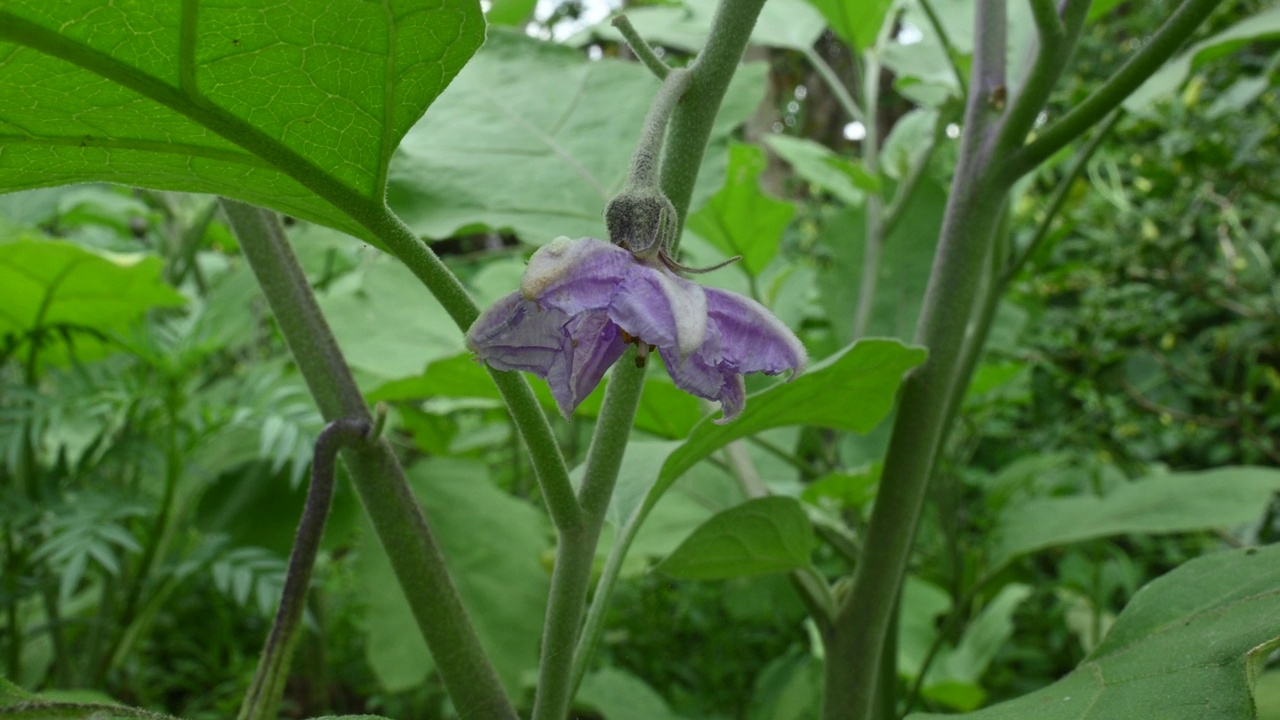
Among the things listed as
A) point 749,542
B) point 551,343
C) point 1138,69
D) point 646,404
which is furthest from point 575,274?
point 646,404

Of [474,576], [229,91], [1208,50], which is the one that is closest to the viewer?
[229,91]

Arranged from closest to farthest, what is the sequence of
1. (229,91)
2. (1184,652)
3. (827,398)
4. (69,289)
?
(229,91) < (1184,652) < (827,398) < (69,289)

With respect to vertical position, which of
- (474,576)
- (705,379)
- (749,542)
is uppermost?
(705,379)

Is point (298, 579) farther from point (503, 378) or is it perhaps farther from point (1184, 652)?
point (1184, 652)

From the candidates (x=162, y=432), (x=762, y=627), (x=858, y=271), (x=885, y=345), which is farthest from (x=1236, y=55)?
(x=162, y=432)

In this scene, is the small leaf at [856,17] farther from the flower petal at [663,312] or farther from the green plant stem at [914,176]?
the flower petal at [663,312]

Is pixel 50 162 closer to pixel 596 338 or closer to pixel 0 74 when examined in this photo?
pixel 0 74

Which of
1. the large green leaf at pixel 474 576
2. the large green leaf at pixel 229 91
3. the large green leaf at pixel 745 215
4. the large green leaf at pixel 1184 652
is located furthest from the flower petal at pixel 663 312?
the large green leaf at pixel 474 576
